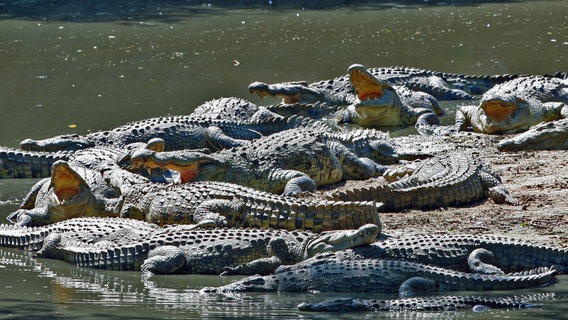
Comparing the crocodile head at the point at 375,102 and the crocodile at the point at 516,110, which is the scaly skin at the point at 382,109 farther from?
the crocodile at the point at 516,110

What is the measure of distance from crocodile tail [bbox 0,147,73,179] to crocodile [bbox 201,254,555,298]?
17.2 ft

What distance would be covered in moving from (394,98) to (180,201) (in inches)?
224

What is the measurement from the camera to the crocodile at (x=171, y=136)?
12742 millimetres

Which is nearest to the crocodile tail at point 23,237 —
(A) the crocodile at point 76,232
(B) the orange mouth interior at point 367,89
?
(A) the crocodile at point 76,232

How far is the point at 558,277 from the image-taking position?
23.8ft

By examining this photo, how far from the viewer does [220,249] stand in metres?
7.80

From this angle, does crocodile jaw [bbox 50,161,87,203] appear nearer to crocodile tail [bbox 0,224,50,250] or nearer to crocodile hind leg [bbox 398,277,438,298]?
crocodile tail [bbox 0,224,50,250]

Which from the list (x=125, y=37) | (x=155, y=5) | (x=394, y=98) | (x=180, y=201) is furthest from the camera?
(x=155, y=5)

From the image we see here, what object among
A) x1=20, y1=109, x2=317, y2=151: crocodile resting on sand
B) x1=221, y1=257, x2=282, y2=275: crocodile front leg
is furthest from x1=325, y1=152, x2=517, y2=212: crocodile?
x1=20, y1=109, x2=317, y2=151: crocodile resting on sand

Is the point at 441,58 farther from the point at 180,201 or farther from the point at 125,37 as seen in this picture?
the point at 180,201

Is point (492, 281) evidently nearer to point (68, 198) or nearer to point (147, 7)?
point (68, 198)

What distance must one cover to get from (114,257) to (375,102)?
264 inches

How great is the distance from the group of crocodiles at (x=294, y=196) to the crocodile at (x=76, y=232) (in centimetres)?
1

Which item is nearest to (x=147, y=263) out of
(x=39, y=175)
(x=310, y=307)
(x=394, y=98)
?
(x=310, y=307)
